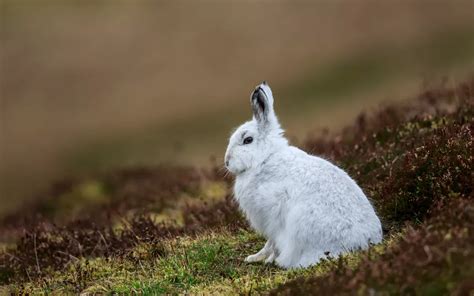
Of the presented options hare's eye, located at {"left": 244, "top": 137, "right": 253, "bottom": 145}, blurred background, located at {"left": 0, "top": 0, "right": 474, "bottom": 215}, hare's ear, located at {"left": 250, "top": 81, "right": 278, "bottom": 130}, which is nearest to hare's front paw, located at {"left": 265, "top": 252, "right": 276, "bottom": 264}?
hare's eye, located at {"left": 244, "top": 137, "right": 253, "bottom": 145}

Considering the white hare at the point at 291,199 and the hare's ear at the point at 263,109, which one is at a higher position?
the hare's ear at the point at 263,109

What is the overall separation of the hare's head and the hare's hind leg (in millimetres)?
1051

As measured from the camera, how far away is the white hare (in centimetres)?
917

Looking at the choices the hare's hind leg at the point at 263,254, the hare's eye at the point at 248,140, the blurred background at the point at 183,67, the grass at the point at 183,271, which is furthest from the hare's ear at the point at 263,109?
the blurred background at the point at 183,67

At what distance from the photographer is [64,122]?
37219 millimetres

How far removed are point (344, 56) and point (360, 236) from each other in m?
30.0

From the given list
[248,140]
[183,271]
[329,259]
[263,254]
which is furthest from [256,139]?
[329,259]

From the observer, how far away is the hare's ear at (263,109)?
402 inches

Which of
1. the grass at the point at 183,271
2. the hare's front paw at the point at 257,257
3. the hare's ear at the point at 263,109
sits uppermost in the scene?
the hare's ear at the point at 263,109

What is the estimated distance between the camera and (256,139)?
10250 mm

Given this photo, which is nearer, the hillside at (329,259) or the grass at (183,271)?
the hillside at (329,259)

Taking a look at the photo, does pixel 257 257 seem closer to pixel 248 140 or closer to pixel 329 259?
pixel 248 140

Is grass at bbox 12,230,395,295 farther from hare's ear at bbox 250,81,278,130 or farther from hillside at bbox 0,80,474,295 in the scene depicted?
hare's ear at bbox 250,81,278,130

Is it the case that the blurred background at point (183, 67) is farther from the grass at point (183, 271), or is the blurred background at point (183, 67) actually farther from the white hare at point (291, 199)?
the white hare at point (291, 199)
